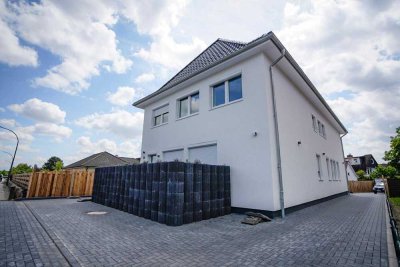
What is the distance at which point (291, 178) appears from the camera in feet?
27.9

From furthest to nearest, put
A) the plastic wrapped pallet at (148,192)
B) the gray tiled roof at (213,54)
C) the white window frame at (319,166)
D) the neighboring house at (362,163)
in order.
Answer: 1. the neighboring house at (362,163)
2. the white window frame at (319,166)
3. the gray tiled roof at (213,54)
4. the plastic wrapped pallet at (148,192)

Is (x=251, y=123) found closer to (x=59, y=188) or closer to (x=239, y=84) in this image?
(x=239, y=84)

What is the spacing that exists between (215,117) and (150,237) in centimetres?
588

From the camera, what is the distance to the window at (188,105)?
35.6 feet

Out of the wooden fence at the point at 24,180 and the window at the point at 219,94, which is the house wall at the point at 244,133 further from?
the wooden fence at the point at 24,180

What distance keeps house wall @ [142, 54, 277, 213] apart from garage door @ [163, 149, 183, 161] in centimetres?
52

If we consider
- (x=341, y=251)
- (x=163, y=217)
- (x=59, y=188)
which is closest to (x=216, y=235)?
(x=163, y=217)

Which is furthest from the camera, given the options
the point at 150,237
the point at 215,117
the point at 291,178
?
the point at 215,117

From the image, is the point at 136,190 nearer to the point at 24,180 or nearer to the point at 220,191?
the point at 220,191

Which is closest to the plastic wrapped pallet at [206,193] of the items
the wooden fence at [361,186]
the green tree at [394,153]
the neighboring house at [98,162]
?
the neighboring house at [98,162]

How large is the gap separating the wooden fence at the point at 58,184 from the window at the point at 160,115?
261 inches

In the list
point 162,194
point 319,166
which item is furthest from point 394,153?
point 162,194

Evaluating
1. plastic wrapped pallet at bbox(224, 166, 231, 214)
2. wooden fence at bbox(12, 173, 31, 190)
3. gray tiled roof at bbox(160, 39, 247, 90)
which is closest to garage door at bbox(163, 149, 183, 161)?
plastic wrapped pallet at bbox(224, 166, 231, 214)

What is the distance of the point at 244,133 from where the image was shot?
8125 millimetres
